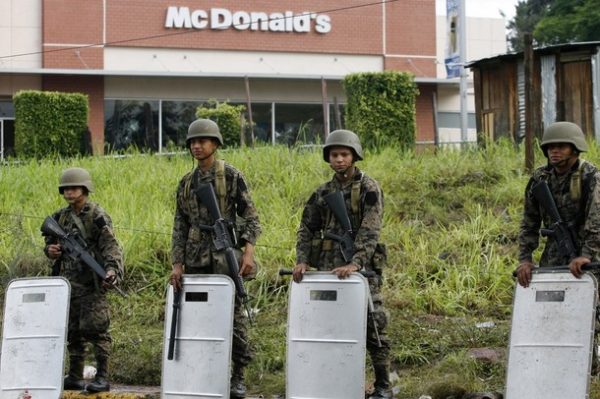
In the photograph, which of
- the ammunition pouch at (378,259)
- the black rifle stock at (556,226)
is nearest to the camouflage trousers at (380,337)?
Answer: the ammunition pouch at (378,259)

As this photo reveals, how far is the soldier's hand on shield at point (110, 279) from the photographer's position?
8.28 m

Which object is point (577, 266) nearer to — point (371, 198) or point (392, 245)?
point (371, 198)

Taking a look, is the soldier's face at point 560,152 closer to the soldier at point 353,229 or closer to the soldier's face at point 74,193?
the soldier at point 353,229

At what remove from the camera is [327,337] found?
23.1ft

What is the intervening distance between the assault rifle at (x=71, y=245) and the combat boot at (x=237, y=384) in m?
1.19

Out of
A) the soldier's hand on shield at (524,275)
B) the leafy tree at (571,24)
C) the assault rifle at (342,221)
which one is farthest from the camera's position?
the leafy tree at (571,24)

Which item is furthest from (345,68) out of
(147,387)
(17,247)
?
(147,387)

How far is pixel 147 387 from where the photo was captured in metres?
8.95

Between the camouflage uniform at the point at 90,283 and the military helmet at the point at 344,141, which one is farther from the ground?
the military helmet at the point at 344,141

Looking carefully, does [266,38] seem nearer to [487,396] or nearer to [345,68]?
[345,68]

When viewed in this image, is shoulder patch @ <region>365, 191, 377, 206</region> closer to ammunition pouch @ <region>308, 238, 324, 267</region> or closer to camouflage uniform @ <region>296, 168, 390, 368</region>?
camouflage uniform @ <region>296, 168, 390, 368</region>

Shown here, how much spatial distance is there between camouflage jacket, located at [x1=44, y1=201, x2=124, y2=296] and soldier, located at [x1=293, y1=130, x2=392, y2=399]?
1607mm

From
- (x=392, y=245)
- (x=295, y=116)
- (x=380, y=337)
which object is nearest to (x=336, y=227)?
(x=380, y=337)

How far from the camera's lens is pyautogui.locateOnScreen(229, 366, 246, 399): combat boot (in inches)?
309
